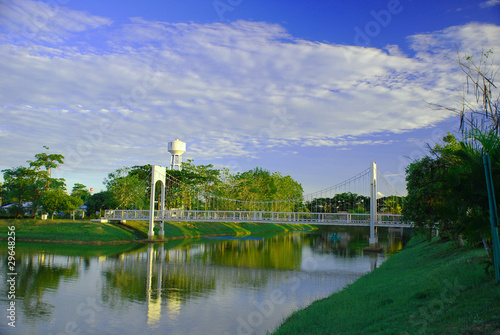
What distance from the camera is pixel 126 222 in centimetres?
3962

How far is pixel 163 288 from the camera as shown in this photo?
16.4 metres

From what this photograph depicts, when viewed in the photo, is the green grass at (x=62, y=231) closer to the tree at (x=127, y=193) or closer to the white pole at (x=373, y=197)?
the tree at (x=127, y=193)

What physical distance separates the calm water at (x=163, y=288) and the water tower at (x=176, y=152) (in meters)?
26.7

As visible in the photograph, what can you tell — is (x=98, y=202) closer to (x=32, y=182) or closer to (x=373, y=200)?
(x=32, y=182)

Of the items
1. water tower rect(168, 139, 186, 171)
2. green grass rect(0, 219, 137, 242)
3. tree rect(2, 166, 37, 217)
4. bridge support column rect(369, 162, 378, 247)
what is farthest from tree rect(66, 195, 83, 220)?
bridge support column rect(369, 162, 378, 247)

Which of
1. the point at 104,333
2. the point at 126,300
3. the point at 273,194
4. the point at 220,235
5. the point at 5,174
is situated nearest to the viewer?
the point at 104,333

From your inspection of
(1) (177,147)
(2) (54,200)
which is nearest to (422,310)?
(2) (54,200)

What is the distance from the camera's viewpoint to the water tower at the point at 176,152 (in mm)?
55531

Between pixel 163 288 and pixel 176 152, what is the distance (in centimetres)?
4052

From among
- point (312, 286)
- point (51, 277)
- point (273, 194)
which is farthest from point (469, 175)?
point (273, 194)

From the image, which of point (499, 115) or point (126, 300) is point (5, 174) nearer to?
point (126, 300)

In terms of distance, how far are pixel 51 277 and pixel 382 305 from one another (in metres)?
15.1

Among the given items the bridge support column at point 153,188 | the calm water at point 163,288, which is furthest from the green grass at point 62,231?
the calm water at point 163,288

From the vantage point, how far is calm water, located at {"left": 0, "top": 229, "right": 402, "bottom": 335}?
36.5ft
